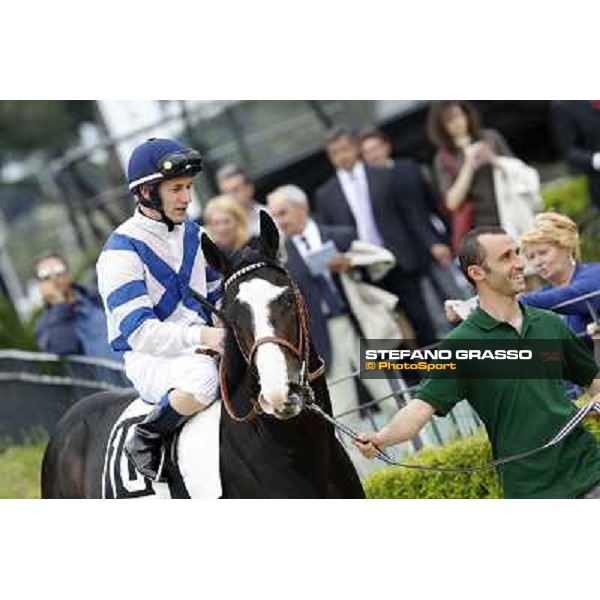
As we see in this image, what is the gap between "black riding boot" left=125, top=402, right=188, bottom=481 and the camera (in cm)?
616

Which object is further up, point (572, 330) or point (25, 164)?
point (25, 164)

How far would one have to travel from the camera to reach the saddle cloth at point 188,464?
→ 6117mm

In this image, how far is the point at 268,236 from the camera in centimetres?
593

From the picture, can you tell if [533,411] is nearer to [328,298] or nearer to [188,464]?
[328,298]

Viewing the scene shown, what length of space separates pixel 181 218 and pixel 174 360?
0.56 metres

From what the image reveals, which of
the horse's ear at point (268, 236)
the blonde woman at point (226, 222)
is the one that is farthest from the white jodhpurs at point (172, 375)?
the blonde woman at point (226, 222)

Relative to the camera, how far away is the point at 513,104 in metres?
7.00

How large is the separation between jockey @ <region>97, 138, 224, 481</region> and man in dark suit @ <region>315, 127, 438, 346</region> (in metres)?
1.07

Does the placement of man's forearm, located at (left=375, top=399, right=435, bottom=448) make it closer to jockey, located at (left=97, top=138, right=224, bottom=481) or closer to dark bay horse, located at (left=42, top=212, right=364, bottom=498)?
dark bay horse, located at (left=42, top=212, right=364, bottom=498)

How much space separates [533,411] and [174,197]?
1589 millimetres

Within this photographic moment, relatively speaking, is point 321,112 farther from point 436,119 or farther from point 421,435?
point 421,435

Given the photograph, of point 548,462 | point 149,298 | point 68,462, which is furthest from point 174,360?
point 548,462

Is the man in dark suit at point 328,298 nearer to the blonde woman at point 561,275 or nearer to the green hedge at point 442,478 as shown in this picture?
the green hedge at point 442,478

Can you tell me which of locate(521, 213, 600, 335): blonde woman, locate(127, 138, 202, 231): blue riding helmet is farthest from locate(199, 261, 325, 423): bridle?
locate(521, 213, 600, 335): blonde woman
